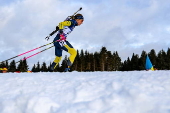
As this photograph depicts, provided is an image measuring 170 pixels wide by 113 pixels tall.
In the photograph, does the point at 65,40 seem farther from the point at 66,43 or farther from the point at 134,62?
the point at 134,62

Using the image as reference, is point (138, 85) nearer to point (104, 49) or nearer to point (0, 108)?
point (0, 108)

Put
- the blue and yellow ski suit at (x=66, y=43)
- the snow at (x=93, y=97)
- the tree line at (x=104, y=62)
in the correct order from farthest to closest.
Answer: the tree line at (x=104, y=62) → the blue and yellow ski suit at (x=66, y=43) → the snow at (x=93, y=97)

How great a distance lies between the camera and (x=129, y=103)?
3.28m

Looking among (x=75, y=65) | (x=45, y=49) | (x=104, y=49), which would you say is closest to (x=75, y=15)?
(x=45, y=49)

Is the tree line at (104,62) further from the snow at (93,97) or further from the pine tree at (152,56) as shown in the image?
the snow at (93,97)

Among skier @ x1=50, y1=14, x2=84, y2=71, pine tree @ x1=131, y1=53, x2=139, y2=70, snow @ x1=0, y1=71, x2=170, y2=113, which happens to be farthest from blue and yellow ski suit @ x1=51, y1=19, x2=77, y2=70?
pine tree @ x1=131, y1=53, x2=139, y2=70

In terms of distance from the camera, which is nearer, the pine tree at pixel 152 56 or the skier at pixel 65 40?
the skier at pixel 65 40

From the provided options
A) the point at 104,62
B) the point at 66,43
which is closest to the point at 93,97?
the point at 66,43

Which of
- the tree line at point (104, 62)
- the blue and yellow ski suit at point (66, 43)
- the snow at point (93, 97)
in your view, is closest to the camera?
the snow at point (93, 97)

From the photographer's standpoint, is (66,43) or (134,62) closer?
(66,43)

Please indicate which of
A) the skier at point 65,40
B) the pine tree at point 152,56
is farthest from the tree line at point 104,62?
the skier at point 65,40

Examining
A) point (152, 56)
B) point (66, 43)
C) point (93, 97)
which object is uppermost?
point (152, 56)

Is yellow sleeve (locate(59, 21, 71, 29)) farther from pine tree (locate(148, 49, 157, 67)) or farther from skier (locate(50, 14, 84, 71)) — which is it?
pine tree (locate(148, 49, 157, 67))

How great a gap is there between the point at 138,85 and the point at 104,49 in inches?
2561
